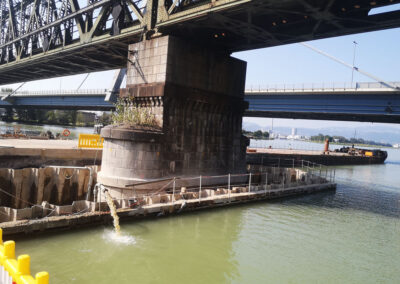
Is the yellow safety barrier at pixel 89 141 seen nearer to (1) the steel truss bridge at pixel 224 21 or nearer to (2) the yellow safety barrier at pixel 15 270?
(1) the steel truss bridge at pixel 224 21

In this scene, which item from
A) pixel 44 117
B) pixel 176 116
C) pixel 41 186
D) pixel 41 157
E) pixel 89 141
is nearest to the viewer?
pixel 41 186

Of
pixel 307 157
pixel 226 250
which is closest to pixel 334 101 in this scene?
pixel 307 157

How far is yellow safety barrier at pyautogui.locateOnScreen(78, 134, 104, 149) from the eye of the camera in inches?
1254

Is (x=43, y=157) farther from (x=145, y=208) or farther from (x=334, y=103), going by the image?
(x=334, y=103)

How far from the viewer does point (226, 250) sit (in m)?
14.2

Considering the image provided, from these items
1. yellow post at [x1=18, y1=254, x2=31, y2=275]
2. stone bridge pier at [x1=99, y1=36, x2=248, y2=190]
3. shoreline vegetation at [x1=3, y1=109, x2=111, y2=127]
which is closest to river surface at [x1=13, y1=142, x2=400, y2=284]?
stone bridge pier at [x1=99, y1=36, x2=248, y2=190]

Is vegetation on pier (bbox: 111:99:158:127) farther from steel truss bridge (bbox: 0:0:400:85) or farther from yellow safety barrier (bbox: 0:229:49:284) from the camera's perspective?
yellow safety barrier (bbox: 0:229:49:284)

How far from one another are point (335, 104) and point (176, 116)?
131 ft

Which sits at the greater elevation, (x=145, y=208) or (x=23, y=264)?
(x=23, y=264)

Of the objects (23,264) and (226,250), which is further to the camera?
(226,250)

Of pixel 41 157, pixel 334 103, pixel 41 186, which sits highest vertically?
pixel 334 103

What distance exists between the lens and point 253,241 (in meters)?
15.7

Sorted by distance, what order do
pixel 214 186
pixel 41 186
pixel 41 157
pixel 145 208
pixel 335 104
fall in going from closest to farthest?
pixel 145 208, pixel 41 186, pixel 214 186, pixel 41 157, pixel 335 104

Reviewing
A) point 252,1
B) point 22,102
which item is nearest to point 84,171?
point 252,1
